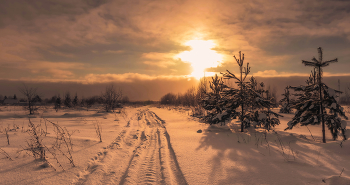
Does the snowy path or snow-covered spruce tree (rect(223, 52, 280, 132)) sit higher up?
snow-covered spruce tree (rect(223, 52, 280, 132))

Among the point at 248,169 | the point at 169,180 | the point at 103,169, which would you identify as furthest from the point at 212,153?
the point at 103,169

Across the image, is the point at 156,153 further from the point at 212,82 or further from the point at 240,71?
the point at 212,82

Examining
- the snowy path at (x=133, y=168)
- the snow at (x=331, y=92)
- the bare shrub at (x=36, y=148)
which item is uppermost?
the snow at (x=331, y=92)

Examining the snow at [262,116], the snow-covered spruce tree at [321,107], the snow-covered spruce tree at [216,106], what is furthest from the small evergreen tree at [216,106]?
the snow-covered spruce tree at [321,107]

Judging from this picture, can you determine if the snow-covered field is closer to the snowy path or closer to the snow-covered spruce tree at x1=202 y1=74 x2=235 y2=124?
the snowy path

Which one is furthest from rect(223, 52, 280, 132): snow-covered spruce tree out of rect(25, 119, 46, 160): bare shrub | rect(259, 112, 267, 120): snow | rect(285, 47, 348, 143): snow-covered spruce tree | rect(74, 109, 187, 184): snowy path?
rect(25, 119, 46, 160): bare shrub

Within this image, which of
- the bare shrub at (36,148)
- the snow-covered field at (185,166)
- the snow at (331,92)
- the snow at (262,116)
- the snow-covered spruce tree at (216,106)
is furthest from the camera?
the snow-covered spruce tree at (216,106)

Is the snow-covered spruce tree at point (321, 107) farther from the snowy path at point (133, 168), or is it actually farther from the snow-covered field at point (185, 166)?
the snowy path at point (133, 168)

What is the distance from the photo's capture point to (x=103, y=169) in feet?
13.1

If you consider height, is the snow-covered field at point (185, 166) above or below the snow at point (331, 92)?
below

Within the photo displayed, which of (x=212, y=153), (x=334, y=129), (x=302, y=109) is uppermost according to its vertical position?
(x=302, y=109)

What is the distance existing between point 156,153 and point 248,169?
109 inches

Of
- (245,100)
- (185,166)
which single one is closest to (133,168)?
(185,166)

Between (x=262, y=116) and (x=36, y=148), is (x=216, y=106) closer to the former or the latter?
(x=262, y=116)
